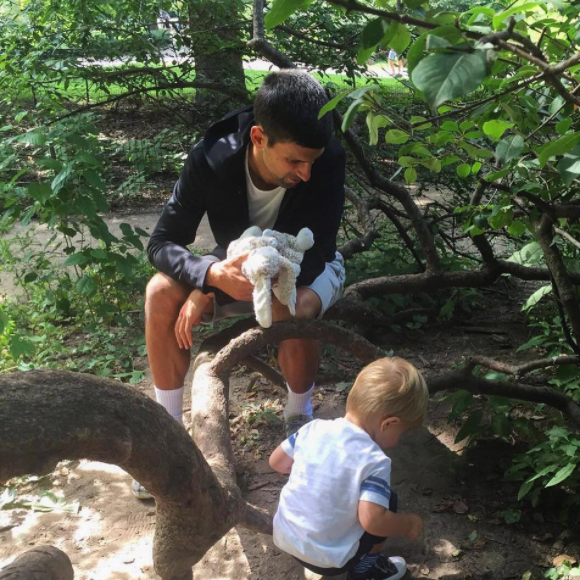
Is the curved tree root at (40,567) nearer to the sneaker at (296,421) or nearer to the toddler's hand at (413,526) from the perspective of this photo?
the toddler's hand at (413,526)

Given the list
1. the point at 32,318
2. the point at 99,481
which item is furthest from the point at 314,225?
the point at 32,318

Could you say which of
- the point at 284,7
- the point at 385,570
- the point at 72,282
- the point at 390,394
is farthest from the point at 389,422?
the point at 72,282

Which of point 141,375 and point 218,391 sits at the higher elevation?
point 218,391

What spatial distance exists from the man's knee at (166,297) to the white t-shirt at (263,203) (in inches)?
17.3

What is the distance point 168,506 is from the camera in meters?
1.75

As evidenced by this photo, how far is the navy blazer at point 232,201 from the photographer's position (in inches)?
99.3

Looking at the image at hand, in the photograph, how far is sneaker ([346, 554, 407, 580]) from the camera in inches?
79.0

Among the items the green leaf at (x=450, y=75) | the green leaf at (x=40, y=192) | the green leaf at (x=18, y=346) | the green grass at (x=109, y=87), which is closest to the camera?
the green leaf at (x=450, y=75)

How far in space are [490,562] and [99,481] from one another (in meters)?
1.60

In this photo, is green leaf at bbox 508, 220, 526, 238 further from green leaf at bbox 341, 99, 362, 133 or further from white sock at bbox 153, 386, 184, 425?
white sock at bbox 153, 386, 184, 425

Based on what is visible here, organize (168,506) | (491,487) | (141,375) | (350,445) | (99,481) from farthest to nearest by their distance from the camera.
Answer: (141,375) < (99,481) < (491,487) < (350,445) < (168,506)

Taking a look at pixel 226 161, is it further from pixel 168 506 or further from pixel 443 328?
pixel 443 328

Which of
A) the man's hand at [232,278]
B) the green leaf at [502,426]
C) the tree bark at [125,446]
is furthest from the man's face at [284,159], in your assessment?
the green leaf at [502,426]

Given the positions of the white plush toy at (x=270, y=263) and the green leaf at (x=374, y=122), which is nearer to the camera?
the green leaf at (x=374, y=122)
